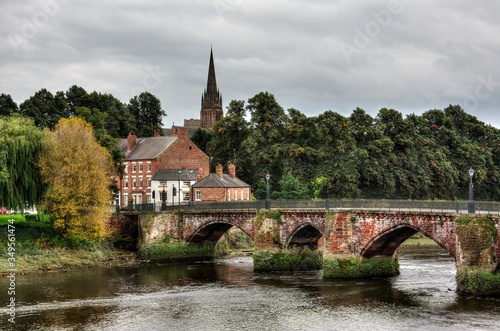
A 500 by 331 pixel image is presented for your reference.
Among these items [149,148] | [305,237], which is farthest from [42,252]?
[149,148]

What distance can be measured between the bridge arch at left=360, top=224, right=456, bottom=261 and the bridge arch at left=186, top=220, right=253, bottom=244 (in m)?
17.1

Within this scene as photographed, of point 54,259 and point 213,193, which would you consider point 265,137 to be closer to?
point 213,193

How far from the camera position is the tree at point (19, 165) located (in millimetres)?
55938

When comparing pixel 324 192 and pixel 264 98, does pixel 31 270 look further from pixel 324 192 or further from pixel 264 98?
pixel 264 98

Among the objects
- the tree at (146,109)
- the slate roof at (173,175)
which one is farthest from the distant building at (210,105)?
the slate roof at (173,175)

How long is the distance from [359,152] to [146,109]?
57.7 m

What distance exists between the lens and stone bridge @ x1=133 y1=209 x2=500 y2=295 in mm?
39375

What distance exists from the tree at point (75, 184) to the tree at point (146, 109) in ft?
212

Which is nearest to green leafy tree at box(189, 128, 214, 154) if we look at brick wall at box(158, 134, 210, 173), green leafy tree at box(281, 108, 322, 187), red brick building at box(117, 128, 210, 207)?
red brick building at box(117, 128, 210, 207)

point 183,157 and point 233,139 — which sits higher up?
point 233,139

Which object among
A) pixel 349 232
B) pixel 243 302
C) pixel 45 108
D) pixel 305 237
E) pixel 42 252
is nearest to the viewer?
pixel 243 302

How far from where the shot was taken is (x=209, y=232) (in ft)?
212

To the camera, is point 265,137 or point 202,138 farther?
point 202,138

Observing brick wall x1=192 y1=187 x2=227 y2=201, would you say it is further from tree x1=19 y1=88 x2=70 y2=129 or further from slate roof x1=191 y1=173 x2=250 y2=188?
tree x1=19 y1=88 x2=70 y2=129
